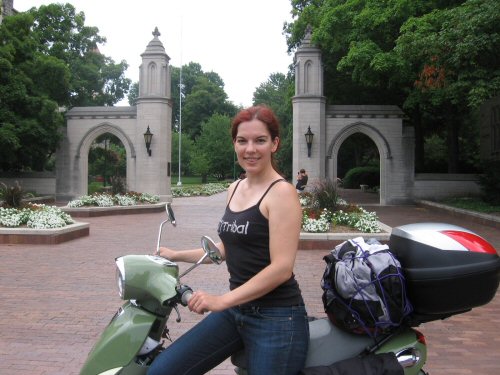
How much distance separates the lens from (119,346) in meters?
2.26

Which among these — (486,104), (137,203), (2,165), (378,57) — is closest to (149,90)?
(137,203)

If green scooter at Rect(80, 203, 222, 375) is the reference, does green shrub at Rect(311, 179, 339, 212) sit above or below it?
above

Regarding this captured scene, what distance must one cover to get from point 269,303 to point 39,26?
33.0 meters

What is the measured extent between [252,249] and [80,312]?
13.8ft

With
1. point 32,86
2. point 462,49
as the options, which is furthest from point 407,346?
point 32,86

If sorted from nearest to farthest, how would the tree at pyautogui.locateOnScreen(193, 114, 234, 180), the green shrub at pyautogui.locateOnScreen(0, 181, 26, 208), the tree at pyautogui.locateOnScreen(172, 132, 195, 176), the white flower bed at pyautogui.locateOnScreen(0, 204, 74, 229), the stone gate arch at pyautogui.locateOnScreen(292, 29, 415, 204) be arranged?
the white flower bed at pyautogui.locateOnScreen(0, 204, 74, 229), the green shrub at pyautogui.locateOnScreen(0, 181, 26, 208), the stone gate arch at pyautogui.locateOnScreen(292, 29, 415, 204), the tree at pyautogui.locateOnScreen(172, 132, 195, 176), the tree at pyautogui.locateOnScreen(193, 114, 234, 180)

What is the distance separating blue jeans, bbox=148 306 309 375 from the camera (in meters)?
2.20

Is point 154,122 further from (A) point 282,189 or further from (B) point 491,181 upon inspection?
(A) point 282,189

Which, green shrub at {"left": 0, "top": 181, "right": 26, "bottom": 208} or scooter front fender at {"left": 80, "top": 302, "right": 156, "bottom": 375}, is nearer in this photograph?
scooter front fender at {"left": 80, "top": 302, "right": 156, "bottom": 375}

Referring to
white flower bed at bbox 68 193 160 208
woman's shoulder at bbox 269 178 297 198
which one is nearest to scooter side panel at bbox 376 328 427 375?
woman's shoulder at bbox 269 178 297 198

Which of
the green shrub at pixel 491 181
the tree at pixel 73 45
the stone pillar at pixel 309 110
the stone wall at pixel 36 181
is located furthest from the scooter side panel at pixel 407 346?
the tree at pixel 73 45

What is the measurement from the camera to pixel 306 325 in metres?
2.29

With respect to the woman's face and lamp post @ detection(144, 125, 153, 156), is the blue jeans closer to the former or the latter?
the woman's face

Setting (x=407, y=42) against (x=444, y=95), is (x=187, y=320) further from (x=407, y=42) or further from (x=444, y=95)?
(x=444, y=95)
